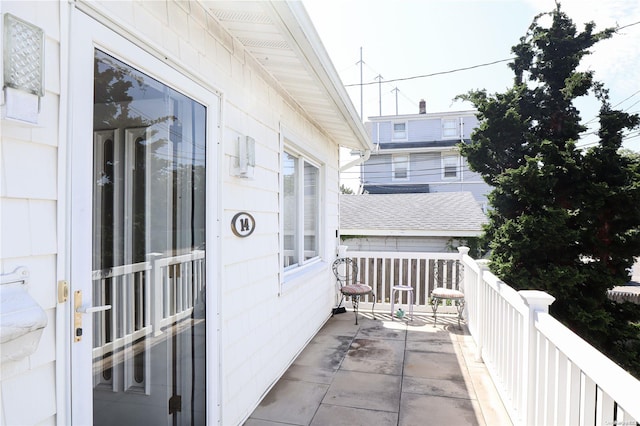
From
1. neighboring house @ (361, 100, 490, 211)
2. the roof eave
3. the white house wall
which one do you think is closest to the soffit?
the roof eave

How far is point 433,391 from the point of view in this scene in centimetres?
308

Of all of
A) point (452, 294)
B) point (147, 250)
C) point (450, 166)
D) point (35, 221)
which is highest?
point (450, 166)

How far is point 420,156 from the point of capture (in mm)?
17703

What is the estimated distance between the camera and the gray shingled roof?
962cm

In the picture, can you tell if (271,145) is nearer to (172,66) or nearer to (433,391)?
(172,66)

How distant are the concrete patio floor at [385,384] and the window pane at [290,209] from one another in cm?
107

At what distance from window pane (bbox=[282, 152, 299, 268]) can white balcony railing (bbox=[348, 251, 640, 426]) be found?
6.30ft

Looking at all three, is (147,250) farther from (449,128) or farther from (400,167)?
(449,128)

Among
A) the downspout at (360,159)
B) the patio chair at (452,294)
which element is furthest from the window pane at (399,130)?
the patio chair at (452,294)

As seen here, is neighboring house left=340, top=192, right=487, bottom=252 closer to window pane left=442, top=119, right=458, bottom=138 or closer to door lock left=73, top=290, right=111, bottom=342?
window pane left=442, top=119, right=458, bottom=138

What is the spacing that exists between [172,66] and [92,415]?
1.52 m

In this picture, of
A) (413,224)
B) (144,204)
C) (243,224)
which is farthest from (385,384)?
(413,224)

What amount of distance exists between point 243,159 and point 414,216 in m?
8.69

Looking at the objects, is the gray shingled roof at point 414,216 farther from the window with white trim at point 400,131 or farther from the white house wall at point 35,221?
the white house wall at point 35,221
